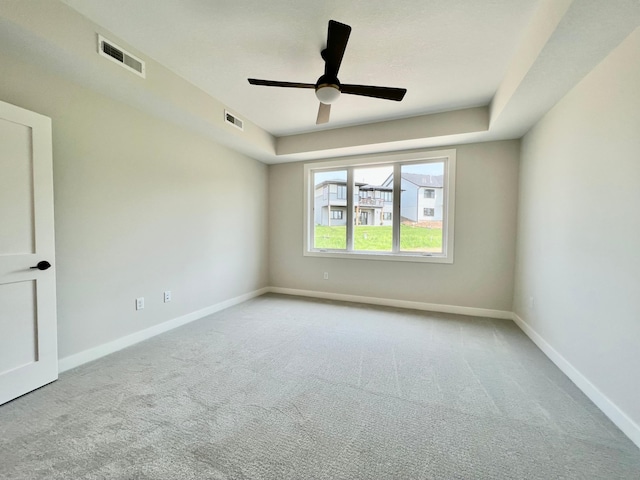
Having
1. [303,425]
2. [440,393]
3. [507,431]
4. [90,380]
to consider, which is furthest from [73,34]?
[507,431]

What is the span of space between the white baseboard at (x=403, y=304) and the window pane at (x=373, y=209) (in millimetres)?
822

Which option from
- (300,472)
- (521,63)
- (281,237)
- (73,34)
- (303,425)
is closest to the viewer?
(300,472)

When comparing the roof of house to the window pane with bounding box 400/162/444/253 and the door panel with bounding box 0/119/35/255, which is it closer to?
the window pane with bounding box 400/162/444/253

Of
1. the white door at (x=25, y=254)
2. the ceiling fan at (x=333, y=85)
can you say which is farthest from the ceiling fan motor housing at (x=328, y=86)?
the white door at (x=25, y=254)

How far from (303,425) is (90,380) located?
1.72 m

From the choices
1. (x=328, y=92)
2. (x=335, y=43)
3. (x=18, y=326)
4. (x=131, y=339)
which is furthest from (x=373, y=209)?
(x=18, y=326)

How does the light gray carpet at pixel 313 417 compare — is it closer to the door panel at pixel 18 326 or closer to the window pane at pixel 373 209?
the door panel at pixel 18 326

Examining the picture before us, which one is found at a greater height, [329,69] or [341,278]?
[329,69]

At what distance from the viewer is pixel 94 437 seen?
1421 mm

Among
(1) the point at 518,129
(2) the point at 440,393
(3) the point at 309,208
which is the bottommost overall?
(2) the point at 440,393

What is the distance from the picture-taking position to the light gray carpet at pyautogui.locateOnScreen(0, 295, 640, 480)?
1.27 metres

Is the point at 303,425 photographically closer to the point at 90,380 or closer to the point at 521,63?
the point at 90,380

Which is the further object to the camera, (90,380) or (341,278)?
(341,278)

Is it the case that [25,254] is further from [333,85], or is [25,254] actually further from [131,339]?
[333,85]
